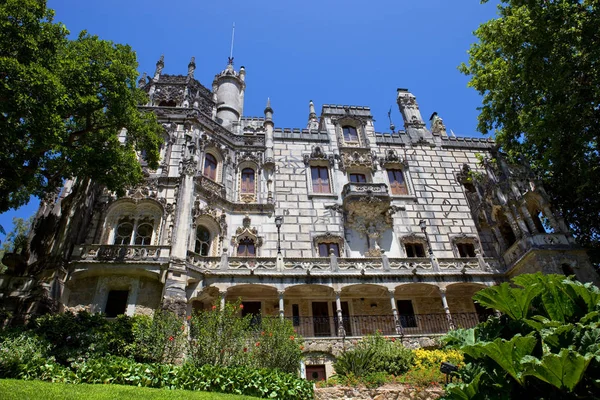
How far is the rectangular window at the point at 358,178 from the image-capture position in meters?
26.6

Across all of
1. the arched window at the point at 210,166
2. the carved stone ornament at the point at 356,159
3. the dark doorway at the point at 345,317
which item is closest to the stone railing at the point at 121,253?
the arched window at the point at 210,166

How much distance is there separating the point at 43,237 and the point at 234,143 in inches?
493

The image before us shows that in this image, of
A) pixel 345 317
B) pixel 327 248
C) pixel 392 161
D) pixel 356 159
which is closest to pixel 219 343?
pixel 345 317

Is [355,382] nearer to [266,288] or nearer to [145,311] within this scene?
[266,288]

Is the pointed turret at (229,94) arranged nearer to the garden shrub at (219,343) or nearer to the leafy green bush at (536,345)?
the garden shrub at (219,343)

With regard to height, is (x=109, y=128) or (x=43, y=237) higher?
(x=109, y=128)

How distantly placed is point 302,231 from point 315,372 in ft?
27.9

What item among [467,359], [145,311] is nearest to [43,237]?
[145,311]

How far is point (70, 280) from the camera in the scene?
682 inches

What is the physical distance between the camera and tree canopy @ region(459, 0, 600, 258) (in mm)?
16875

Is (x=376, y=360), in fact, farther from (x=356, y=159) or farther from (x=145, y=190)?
(x=356, y=159)

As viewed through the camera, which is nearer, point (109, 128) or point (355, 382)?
point (355, 382)

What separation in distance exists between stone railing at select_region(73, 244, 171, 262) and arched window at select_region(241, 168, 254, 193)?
24.6 feet

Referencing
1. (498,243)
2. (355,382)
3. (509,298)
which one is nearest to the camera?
(509,298)
